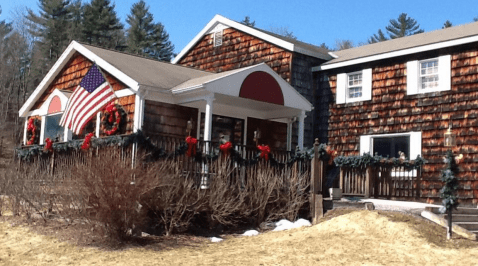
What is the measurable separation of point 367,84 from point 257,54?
4.17 meters

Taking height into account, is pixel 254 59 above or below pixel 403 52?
above

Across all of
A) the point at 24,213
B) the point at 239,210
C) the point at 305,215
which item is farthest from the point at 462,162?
the point at 24,213

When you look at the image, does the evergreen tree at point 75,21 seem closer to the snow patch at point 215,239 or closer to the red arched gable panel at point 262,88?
the red arched gable panel at point 262,88

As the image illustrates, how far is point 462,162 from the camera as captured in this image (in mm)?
14539

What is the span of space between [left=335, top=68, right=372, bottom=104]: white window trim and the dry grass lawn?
6.91 meters

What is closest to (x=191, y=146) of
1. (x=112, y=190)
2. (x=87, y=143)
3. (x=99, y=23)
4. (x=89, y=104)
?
(x=87, y=143)

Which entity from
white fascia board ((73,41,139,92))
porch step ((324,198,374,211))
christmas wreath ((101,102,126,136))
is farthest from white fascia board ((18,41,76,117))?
porch step ((324,198,374,211))

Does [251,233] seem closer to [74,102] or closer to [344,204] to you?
[344,204]

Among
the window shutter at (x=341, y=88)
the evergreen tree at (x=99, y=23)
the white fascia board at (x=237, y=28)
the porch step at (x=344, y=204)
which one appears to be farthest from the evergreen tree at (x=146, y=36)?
the porch step at (x=344, y=204)

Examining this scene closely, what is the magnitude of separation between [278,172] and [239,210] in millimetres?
1910

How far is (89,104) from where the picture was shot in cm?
1457

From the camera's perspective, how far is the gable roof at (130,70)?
13.8m

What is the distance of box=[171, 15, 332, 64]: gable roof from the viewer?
17766 millimetres

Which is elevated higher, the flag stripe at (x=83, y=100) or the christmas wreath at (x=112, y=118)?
the flag stripe at (x=83, y=100)
